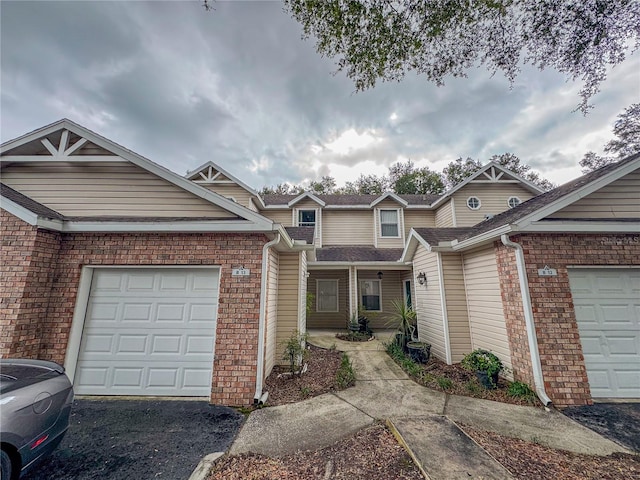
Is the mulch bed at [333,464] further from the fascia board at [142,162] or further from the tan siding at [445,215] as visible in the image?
the tan siding at [445,215]

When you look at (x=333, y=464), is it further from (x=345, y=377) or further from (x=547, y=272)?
(x=547, y=272)

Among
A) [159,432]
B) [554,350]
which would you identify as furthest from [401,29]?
[159,432]

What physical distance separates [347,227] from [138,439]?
11.2m

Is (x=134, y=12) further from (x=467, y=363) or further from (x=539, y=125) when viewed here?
(x=539, y=125)

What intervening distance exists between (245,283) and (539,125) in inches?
489

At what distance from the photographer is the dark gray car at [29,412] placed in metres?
2.09

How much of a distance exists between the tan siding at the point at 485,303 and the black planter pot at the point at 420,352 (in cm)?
111

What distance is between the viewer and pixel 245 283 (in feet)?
14.7

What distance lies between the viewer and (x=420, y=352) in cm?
638

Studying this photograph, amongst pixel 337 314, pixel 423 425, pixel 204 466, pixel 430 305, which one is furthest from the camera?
pixel 337 314

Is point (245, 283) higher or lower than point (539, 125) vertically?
lower

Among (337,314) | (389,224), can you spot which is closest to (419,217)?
(389,224)

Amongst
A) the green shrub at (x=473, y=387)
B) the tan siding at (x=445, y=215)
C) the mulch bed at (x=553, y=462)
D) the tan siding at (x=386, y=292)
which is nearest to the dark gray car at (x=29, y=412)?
the mulch bed at (x=553, y=462)

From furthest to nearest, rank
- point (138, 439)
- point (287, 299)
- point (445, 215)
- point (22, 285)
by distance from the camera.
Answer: point (445, 215) < point (287, 299) < point (22, 285) < point (138, 439)
